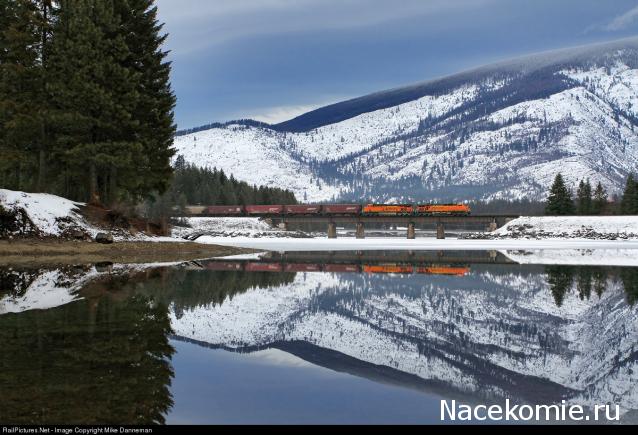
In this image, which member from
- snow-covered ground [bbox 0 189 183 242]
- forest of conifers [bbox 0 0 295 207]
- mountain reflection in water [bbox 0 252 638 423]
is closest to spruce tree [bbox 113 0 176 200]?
forest of conifers [bbox 0 0 295 207]

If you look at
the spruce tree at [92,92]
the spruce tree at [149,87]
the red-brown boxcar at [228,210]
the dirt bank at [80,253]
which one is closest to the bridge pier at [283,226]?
the red-brown boxcar at [228,210]

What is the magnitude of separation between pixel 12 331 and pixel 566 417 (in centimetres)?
1101

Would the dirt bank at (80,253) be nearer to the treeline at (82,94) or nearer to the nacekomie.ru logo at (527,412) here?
the treeline at (82,94)

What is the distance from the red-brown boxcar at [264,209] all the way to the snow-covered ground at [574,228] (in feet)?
149

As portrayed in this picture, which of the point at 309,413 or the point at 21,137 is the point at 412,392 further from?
the point at 21,137

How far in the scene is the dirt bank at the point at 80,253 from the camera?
32.3 m

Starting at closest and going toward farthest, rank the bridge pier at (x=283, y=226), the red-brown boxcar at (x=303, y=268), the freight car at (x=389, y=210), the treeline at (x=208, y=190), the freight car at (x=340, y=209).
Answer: the red-brown boxcar at (x=303, y=268) < the freight car at (x=389, y=210) < the freight car at (x=340, y=209) < the bridge pier at (x=283, y=226) < the treeline at (x=208, y=190)

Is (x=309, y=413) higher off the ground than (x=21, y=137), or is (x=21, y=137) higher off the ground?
(x=21, y=137)

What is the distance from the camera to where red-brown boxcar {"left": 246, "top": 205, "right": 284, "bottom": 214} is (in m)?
130

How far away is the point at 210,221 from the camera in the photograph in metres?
133

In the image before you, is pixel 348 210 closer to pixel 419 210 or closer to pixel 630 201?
pixel 419 210

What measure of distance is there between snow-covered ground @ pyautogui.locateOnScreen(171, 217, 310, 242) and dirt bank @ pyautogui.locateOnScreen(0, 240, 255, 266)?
258 ft

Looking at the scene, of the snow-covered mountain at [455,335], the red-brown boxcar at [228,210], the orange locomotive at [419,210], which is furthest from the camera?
the red-brown boxcar at [228,210]

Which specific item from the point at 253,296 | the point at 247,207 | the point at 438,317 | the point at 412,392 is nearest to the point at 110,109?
the point at 253,296
